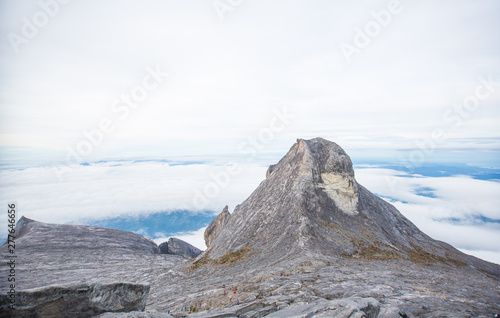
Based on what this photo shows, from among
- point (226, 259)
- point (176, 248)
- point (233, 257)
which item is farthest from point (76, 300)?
point (176, 248)

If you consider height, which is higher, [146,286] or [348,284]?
[146,286]

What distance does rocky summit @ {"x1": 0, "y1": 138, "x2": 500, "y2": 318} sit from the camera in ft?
64.3

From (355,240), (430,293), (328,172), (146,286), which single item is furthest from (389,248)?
(146,286)

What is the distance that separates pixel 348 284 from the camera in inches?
1067

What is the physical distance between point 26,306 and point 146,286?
6081mm

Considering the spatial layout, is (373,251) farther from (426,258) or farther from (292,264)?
(292,264)

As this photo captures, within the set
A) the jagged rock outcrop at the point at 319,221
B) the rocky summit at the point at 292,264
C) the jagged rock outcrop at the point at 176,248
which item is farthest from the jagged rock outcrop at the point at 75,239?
the jagged rock outcrop at the point at 319,221

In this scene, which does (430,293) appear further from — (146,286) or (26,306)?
(26,306)

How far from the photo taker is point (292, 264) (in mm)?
35406

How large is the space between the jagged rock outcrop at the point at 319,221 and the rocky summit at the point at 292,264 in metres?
0.27

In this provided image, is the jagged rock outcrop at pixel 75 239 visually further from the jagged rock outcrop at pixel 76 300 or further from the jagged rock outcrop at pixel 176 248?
the jagged rock outcrop at pixel 76 300

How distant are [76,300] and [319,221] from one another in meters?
43.3

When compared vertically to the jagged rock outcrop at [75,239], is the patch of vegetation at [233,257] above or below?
above

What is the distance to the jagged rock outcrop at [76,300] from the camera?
1268 cm
